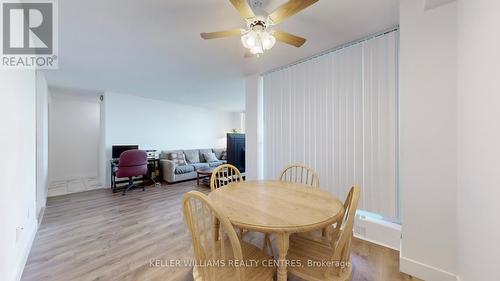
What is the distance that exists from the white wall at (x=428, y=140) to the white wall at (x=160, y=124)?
5674 millimetres

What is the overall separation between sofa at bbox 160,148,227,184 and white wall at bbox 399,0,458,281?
4781 mm

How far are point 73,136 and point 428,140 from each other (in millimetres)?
7578

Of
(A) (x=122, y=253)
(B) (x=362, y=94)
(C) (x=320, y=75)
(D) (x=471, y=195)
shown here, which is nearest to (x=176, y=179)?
(A) (x=122, y=253)

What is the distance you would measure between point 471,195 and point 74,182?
723 centimetres

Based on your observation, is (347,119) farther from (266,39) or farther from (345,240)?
(345,240)

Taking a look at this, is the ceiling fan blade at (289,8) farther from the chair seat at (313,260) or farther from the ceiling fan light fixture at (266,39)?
the chair seat at (313,260)

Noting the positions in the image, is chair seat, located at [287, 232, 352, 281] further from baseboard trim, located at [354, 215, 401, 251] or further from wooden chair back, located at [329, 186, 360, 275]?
baseboard trim, located at [354, 215, 401, 251]

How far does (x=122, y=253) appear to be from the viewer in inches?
79.8

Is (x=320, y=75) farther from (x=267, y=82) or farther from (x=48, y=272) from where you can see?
(x=48, y=272)

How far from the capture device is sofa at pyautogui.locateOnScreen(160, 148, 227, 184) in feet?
17.0

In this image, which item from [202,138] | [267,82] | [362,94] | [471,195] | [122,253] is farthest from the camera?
[202,138]

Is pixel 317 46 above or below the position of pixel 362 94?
above

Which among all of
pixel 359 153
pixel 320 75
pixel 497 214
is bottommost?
pixel 497 214

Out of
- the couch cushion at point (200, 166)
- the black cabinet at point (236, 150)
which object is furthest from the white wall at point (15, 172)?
the couch cushion at point (200, 166)
